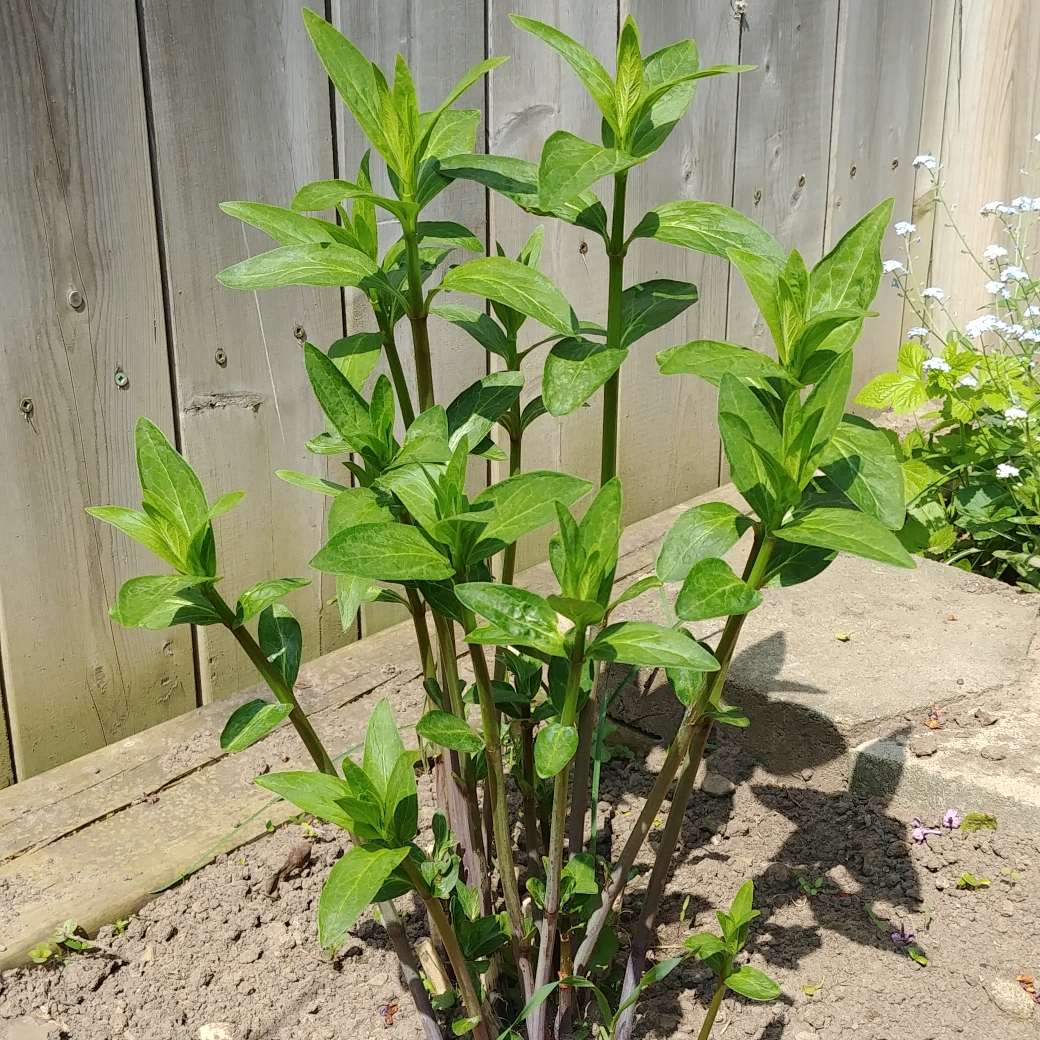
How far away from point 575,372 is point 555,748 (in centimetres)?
35

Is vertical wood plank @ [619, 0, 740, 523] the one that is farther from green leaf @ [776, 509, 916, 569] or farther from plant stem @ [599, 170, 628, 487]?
green leaf @ [776, 509, 916, 569]

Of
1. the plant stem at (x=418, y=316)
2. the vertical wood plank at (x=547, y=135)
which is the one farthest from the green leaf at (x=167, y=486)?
the vertical wood plank at (x=547, y=135)

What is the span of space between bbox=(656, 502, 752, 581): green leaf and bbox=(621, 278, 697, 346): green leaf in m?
0.22

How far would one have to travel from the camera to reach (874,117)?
11.4 ft

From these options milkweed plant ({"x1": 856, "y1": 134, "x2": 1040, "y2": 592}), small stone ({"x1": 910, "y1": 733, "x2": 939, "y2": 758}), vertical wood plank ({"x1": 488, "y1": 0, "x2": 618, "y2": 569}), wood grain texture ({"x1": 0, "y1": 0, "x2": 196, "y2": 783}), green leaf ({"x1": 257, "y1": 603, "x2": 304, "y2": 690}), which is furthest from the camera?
milkweed plant ({"x1": 856, "y1": 134, "x2": 1040, "y2": 592})

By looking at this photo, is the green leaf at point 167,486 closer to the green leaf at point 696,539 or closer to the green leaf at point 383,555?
the green leaf at point 383,555

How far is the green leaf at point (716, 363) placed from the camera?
1060 millimetres

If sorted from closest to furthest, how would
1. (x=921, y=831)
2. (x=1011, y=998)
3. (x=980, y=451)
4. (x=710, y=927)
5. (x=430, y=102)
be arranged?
(x=1011, y=998), (x=710, y=927), (x=921, y=831), (x=430, y=102), (x=980, y=451)

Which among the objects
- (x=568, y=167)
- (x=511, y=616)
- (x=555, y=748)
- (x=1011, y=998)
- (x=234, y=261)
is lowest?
(x=1011, y=998)

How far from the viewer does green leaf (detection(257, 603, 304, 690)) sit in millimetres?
1199

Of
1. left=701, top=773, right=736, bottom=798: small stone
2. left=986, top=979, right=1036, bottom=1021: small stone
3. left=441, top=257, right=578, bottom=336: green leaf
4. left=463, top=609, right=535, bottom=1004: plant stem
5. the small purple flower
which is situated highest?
left=441, top=257, right=578, bottom=336: green leaf

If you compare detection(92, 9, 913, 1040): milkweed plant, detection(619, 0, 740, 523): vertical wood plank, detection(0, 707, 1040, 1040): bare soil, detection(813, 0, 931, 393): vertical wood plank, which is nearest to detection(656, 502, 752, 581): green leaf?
detection(92, 9, 913, 1040): milkweed plant

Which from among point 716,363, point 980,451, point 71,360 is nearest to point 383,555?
point 716,363

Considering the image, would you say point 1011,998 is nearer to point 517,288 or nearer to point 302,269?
point 517,288
